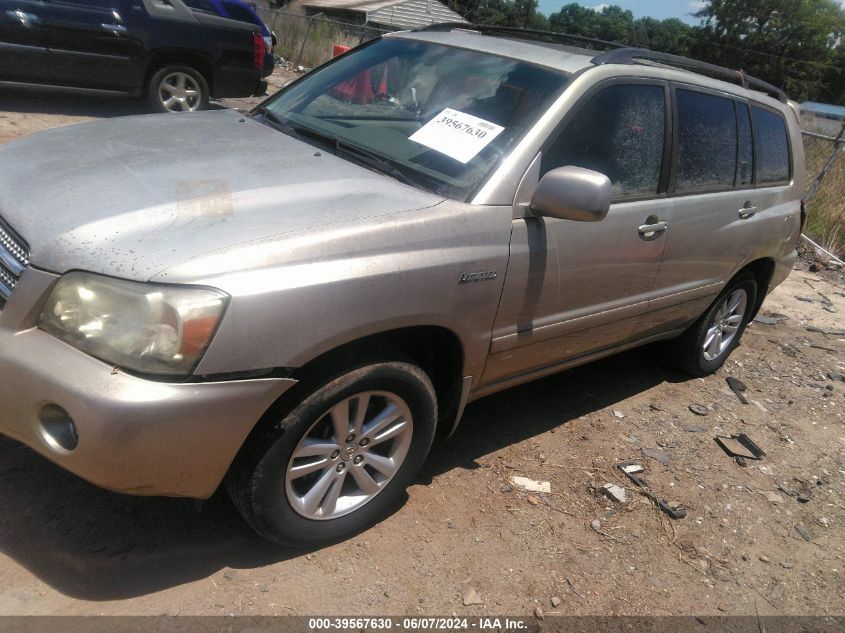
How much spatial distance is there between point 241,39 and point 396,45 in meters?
6.39

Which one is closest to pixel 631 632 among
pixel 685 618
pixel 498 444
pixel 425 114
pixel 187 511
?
pixel 685 618

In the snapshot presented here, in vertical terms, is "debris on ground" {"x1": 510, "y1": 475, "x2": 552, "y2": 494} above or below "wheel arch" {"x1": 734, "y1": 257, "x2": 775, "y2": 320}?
below

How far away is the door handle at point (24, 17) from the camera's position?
795cm

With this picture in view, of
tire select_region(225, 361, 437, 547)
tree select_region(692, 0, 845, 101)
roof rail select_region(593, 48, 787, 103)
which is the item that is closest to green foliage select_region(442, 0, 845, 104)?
tree select_region(692, 0, 845, 101)

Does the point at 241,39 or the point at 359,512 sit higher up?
the point at 241,39

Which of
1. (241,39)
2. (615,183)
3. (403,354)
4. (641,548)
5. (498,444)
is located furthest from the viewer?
(241,39)

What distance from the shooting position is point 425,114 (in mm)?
3340

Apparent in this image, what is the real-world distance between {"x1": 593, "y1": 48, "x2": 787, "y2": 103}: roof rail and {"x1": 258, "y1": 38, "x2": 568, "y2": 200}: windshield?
0.42 meters

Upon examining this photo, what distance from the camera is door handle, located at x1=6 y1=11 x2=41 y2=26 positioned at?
26.1ft

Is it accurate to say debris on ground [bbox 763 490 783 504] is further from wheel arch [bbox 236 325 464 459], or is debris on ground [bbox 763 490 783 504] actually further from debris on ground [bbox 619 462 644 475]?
wheel arch [bbox 236 325 464 459]

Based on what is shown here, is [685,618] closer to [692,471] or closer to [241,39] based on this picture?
[692,471]

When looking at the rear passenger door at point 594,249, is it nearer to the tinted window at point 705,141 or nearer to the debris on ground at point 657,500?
the tinted window at point 705,141

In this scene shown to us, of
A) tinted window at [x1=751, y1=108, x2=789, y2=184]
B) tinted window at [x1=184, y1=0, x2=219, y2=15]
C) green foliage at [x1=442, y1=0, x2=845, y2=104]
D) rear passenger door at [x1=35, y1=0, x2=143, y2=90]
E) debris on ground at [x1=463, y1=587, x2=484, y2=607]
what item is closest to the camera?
debris on ground at [x1=463, y1=587, x2=484, y2=607]

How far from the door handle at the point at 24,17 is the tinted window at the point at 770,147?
290 inches
